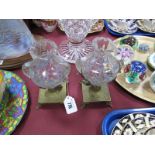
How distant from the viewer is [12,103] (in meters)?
0.79

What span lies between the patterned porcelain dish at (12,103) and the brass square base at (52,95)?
2.4 inches

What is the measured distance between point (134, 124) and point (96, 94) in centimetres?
17

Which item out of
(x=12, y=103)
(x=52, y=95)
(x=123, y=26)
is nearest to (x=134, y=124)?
(x=52, y=95)

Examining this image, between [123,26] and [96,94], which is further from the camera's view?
[123,26]

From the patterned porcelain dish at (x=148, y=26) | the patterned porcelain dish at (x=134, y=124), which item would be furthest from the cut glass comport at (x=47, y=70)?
the patterned porcelain dish at (x=148, y=26)

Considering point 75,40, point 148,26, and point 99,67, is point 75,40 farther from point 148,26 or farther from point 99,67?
point 148,26

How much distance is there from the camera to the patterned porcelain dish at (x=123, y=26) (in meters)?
1.05

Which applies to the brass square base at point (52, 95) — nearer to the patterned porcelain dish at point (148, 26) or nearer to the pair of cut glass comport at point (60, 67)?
the pair of cut glass comport at point (60, 67)

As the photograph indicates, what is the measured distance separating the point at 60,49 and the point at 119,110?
16.4 inches

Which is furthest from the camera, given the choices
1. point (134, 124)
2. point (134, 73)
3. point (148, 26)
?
point (148, 26)

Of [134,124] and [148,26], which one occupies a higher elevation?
[148,26]

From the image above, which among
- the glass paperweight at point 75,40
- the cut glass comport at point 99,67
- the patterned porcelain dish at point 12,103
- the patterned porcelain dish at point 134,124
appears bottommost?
the patterned porcelain dish at point 134,124

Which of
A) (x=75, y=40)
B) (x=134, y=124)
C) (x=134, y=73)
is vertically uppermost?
(x=75, y=40)
